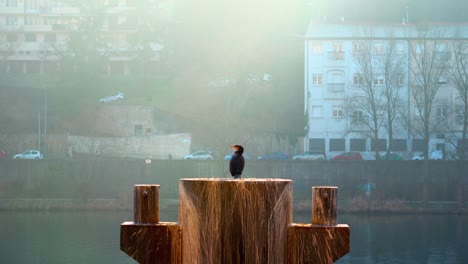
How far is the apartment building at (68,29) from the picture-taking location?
80.4 metres

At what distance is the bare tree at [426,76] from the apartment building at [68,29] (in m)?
22.6

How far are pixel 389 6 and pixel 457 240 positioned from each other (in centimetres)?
3643

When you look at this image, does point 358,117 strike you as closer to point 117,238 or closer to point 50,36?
point 117,238

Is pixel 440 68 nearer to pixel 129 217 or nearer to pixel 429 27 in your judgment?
pixel 429 27

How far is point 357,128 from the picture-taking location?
68.9 metres

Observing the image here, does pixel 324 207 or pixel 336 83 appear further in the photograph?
pixel 336 83

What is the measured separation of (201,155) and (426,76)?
19.0m

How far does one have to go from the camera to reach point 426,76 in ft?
216

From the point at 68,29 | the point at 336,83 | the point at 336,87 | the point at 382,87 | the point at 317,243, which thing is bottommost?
the point at 317,243

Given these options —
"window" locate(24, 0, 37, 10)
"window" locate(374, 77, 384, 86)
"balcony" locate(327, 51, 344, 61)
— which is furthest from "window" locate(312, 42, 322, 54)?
"window" locate(24, 0, 37, 10)

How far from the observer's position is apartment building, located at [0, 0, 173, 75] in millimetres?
80375

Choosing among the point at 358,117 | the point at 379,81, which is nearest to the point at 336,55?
the point at 379,81

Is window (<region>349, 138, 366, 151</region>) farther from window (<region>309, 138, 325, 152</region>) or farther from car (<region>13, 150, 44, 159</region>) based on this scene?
car (<region>13, 150, 44, 159</region>)

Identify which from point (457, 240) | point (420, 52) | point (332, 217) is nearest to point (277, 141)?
point (420, 52)
